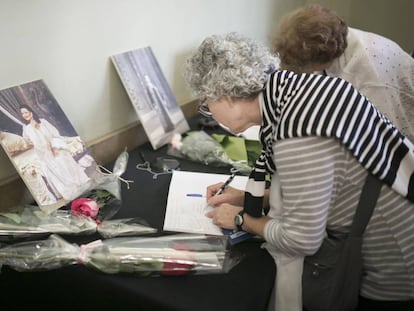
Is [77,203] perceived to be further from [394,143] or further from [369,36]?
[369,36]

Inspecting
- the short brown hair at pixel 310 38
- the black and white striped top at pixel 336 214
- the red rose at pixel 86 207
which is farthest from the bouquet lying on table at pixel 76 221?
the short brown hair at pixel 310 38

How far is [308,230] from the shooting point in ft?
2.98

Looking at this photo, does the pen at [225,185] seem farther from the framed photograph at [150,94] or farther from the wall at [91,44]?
the wall at [91,44]

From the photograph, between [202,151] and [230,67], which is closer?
[230,67]

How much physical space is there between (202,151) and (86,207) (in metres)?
0.54

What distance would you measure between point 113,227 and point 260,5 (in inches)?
68.4

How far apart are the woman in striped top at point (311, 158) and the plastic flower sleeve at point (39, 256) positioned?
0.38 m

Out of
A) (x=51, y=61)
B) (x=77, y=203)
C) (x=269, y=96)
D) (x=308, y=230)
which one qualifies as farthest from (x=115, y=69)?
(x=308, y=230)

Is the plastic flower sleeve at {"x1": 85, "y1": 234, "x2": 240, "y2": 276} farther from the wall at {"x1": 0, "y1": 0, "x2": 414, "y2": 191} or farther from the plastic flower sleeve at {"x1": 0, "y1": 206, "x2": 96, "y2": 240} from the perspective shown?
the wall at {"x1": 0, "y1": 0, "x2": 414, "y2": 191}

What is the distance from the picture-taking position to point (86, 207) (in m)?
1.14

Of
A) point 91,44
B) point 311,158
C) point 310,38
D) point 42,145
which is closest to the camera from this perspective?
point 311,158

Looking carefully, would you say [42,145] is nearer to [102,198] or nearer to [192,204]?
[102,198]

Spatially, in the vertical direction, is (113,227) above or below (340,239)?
above

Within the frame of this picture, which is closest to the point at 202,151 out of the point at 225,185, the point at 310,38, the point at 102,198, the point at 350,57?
the point at 225,185
